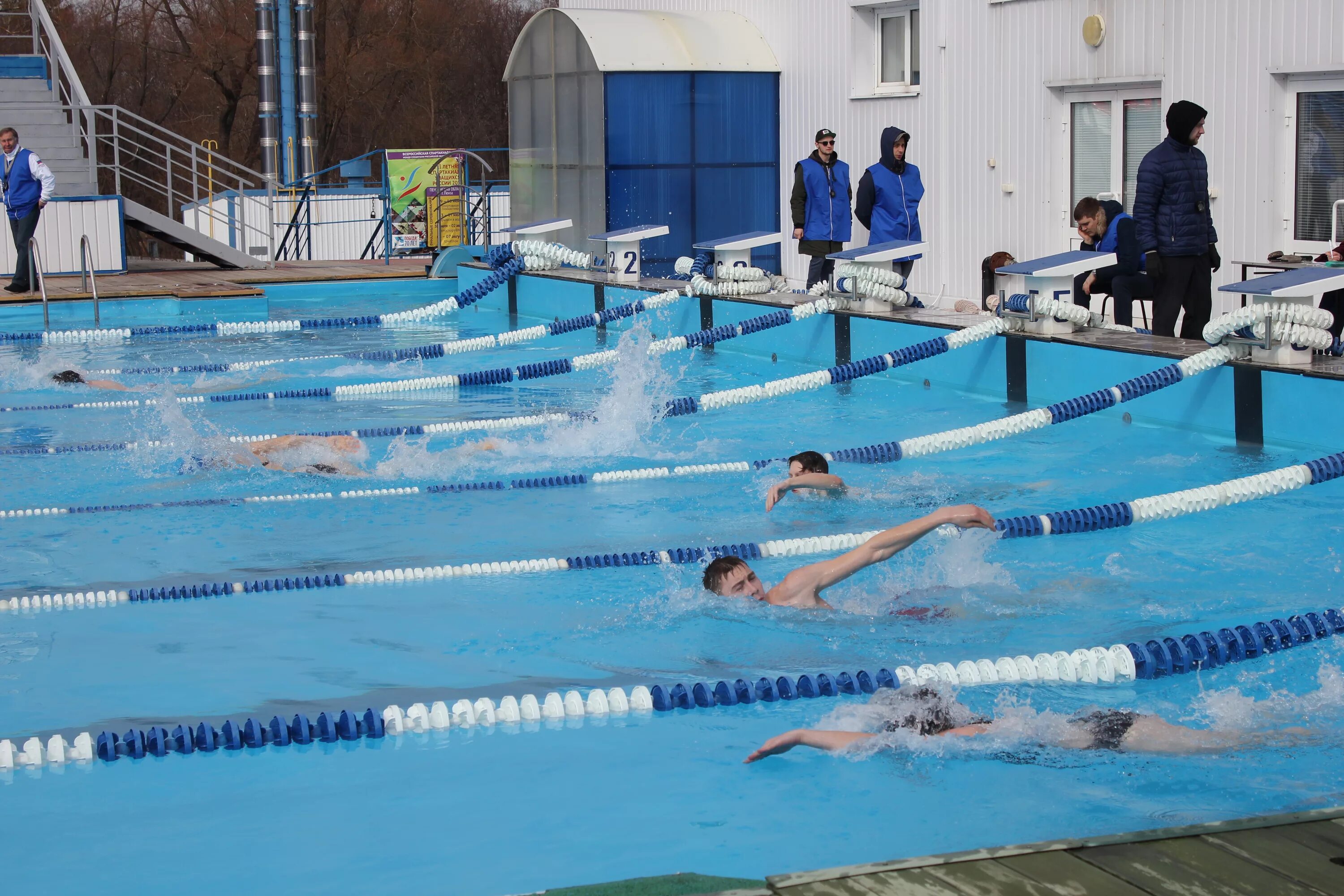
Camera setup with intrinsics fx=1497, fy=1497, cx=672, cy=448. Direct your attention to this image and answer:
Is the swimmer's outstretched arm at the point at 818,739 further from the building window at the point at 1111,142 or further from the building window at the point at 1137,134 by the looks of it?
the building window at the point at 1137,134

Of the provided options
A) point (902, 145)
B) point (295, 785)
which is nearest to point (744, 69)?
point (902, 145)

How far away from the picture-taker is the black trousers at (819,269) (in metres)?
12.0

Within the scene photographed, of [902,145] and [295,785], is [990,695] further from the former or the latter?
[902,145]

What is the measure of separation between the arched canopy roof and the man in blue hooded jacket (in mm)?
4423

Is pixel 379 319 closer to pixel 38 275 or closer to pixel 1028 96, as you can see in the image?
pixel 38 275

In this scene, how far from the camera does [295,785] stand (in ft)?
12.4

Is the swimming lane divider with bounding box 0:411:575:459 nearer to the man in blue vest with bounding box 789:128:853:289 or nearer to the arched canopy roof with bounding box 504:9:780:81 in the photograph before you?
the man in blue vest with bounding box 789:128:853:289

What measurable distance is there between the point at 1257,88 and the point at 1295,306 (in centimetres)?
355

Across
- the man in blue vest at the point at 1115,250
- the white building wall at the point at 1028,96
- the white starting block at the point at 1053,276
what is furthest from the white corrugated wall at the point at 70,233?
the man in blue vest at the point at 1115,250

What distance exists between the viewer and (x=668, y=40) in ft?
49.2

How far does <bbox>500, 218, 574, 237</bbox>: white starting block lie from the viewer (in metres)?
14.8

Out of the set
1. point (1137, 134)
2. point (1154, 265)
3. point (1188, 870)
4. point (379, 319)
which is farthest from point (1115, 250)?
point (379, 319)

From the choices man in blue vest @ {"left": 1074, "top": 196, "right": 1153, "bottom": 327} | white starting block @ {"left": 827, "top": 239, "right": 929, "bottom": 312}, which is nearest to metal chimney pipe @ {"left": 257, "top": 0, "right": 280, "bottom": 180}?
white starting block @ {"left": 827, "top": 239, "right": 929, "bottom": 312}

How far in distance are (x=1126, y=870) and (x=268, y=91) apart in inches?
1015
